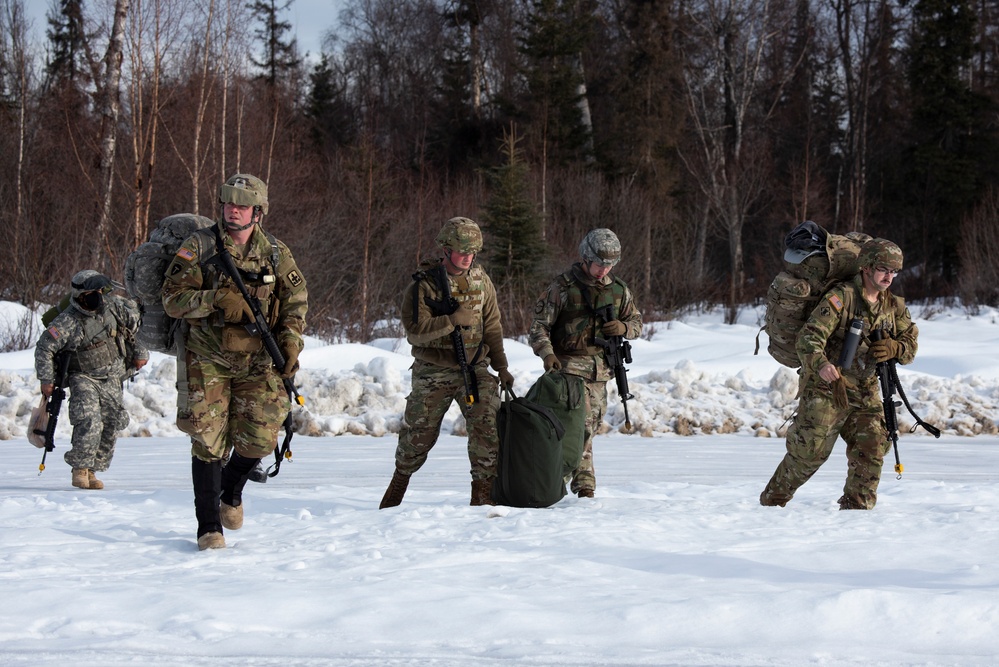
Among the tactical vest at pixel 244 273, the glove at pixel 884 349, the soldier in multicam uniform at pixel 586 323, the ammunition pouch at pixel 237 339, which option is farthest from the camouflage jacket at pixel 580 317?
the ammunition pouch at pixel 237 339

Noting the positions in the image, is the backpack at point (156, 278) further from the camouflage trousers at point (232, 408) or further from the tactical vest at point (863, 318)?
the tactical vest at point (863, 318)

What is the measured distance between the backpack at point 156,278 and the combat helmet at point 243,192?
38 centimetres

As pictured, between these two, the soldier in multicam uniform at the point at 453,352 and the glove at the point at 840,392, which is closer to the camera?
the glove at the point at 840,392

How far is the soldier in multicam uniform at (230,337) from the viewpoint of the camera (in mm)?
5219

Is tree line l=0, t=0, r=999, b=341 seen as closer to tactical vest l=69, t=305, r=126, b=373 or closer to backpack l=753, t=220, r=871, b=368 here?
tactical vest l=69, t=305, r=126, b=373

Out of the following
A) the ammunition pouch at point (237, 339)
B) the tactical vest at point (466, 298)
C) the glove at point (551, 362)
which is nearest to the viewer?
the ammunition pouch at point (237, 339)

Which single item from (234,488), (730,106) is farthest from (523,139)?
(234,488)

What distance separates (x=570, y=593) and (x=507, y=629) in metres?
0.57

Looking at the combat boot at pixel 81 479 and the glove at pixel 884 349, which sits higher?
the glove at pixel 884 349

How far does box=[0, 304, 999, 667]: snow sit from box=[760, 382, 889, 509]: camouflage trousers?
0.22m

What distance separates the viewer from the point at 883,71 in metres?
36.5

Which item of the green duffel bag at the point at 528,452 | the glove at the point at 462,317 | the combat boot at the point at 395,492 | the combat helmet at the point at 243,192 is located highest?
the combat helmet at the point at 243,192

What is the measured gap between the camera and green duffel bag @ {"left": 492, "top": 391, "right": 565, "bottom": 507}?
6.69 metres

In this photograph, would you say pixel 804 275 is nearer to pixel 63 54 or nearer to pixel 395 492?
pixel 395 492
